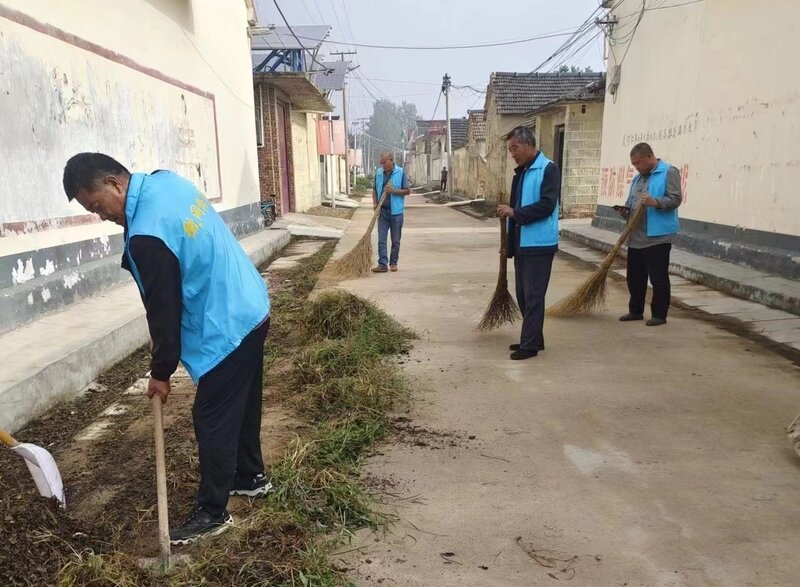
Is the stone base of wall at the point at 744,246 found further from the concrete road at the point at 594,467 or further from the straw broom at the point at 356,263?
the straw broom at the point at 356,263

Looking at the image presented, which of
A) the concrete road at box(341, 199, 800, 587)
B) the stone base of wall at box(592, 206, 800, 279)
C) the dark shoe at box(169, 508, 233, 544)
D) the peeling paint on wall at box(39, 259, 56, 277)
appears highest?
the peeling paint on wall at box(39, 259, 56, 277)

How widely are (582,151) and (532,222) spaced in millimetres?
12252

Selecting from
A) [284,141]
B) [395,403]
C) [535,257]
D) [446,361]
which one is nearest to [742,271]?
[535,257]

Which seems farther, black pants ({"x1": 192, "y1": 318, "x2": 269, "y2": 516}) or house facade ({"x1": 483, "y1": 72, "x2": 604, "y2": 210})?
house facade ({"x1": 483, "y1": 72, "x2": 604, "y2": 210})

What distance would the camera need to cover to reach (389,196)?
8.13 metres

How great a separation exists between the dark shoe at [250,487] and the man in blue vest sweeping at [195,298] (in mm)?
239

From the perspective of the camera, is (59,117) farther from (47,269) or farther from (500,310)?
(500,310)

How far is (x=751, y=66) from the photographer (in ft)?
23.7

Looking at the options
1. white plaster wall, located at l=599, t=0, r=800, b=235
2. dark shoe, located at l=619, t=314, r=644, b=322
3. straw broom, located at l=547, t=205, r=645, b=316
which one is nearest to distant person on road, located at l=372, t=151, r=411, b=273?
straw broom, located at l=547, t=205, r=645, b=316

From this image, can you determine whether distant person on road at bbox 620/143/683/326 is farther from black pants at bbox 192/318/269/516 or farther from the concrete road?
black pants at bbox 192/318/269/516

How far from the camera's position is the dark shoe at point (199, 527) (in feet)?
7.48

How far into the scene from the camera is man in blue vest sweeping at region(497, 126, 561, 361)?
165 inches

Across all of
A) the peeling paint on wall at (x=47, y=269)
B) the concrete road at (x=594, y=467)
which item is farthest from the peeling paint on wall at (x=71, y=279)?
the concrete road at (x=594, y=467)

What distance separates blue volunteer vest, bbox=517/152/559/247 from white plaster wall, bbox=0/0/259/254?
3.73 meters
